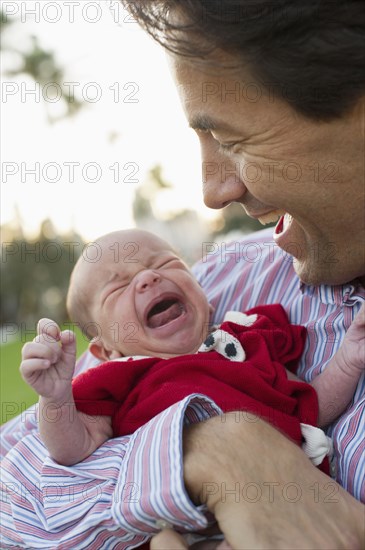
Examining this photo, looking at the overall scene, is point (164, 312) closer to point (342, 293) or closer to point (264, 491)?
point (342, 293)

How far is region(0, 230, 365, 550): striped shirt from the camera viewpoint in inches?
46.4

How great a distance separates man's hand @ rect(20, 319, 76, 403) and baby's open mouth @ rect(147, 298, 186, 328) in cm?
40

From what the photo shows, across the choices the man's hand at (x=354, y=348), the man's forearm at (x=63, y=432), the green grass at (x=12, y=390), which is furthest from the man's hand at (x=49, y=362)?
the green grass at (x=12, y=390)

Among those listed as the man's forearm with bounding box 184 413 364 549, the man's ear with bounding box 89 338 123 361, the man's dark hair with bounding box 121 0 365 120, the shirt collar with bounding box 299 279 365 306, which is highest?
the man's dark hair with bounding box 121 0 365 120

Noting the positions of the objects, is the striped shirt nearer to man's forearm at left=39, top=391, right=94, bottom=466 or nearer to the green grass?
man's forearm at left=39, top=391, right=94, bottom=466

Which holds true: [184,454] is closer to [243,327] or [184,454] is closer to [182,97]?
[243,327]

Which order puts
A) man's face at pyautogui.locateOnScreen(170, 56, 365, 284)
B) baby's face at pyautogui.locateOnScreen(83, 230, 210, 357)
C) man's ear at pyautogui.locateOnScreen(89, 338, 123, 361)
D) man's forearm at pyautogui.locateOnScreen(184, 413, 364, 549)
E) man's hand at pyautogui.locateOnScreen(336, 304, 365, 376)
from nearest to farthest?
man's forearm at pyautogui.locateOnScreen(184, 413, 364, 549)
man's face at pyautogui.locateOnScreen(170, 56, 365, 284)
man's hand at pyautogui.locateOnScreen(336, 304, 365, 376)
baby's face at pyautogui.locateOnScreen(83, 230, 210, 357)
man's ear at pyautogui.locateOnScreen(89, 338, 123, 361)

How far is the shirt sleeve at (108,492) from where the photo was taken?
1163 millimetres

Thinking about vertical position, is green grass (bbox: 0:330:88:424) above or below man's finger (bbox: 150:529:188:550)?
below

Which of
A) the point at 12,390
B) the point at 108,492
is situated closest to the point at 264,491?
the point at 108,492

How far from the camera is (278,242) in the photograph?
161 cm

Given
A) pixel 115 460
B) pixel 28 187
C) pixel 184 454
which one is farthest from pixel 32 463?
pixel 28 187

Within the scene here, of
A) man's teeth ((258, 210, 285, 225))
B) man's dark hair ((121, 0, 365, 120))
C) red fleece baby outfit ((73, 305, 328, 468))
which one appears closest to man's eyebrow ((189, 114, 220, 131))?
man's dark hair ((121, 0, 365, 120))

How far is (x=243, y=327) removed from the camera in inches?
68.3
